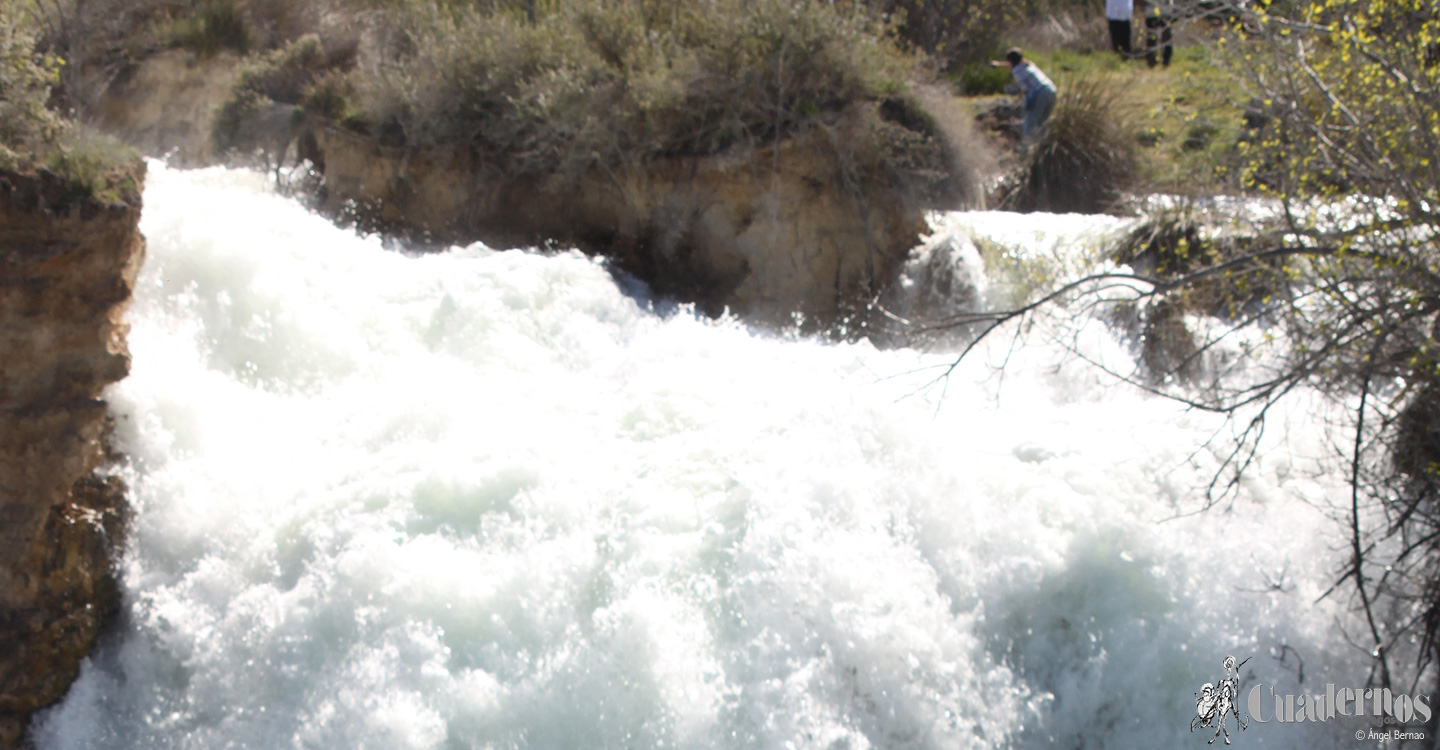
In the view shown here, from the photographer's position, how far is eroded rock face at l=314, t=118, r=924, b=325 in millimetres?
8031

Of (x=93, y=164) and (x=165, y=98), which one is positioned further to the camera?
(x=165, y=98)

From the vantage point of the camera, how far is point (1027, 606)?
468cm

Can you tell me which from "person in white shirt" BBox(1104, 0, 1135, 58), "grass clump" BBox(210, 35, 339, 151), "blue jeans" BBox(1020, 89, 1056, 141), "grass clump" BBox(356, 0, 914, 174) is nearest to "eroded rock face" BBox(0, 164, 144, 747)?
"grass clump" BBox(356, 0, 914, 174)

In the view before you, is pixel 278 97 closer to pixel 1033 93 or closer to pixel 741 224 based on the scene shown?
pixel 741 224

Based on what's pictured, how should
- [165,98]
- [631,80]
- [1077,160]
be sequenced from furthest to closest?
[165,98], [1077,160], [631,80]

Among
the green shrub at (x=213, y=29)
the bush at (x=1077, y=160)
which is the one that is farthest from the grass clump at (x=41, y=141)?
the green shrub at (x=213, y=29)

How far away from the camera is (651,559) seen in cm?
466

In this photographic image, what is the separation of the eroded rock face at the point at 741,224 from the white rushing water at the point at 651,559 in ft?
7.64

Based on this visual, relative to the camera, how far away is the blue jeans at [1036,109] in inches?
393

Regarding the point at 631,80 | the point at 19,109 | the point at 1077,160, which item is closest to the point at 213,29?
the point at 631,80

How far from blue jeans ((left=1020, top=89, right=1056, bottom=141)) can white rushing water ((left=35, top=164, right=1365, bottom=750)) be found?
493 cm

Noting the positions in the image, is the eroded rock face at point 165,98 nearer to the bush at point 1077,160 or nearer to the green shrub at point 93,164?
the green shrub at point 93,164

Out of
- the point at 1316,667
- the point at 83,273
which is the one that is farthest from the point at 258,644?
the point at 1316,667

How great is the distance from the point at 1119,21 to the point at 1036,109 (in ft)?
10.6
